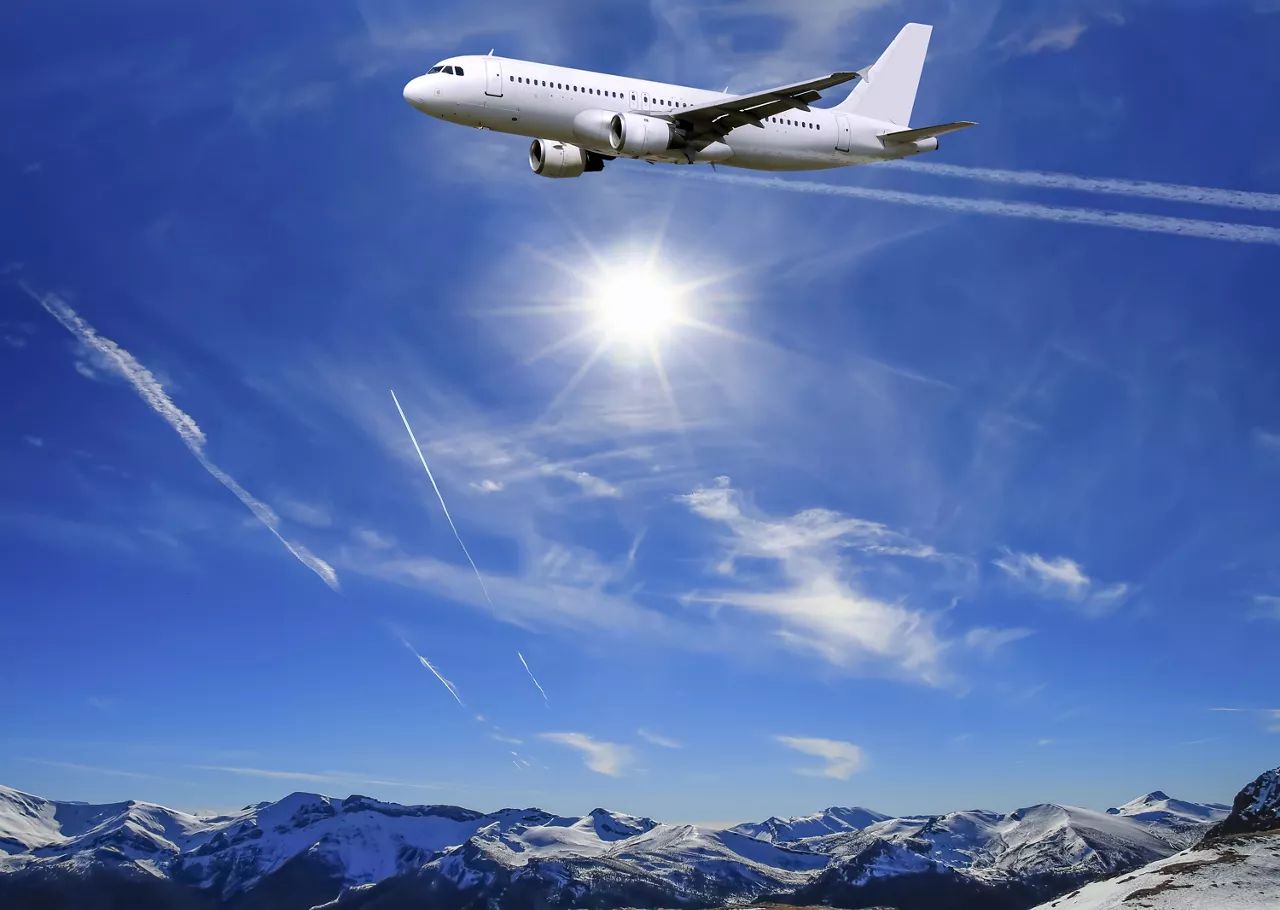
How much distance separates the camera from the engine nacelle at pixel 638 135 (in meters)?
81.4

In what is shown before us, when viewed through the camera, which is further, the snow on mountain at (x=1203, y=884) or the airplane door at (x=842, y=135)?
the snow on mountain at (x=1203, y=884)

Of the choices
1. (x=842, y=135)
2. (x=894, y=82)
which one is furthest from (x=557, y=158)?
(x=894, y=82)

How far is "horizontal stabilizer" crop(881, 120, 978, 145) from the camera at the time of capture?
89275 mm

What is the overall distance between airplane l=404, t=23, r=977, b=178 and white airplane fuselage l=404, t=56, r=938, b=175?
8cm

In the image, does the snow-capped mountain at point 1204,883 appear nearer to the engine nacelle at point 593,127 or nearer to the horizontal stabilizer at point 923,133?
the horizontal stabilizer at point 923,133

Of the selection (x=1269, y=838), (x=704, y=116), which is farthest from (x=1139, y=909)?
(x=704, y=116)

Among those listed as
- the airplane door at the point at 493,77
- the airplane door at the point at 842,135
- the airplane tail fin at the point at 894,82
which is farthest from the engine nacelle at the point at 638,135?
the airplane tail fin at the point at 894,82

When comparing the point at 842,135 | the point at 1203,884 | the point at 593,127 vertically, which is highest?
the point at 842,135

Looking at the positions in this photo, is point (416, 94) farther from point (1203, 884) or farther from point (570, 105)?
point (1203, 884)

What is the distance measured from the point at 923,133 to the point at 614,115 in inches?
1144

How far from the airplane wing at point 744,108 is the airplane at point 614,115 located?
78 millimetres

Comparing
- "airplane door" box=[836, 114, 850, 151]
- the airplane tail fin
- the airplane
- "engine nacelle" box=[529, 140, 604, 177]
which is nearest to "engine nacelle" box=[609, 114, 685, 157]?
the airplane

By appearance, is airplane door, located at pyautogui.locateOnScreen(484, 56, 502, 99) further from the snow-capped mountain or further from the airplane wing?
the snow-capped mountain

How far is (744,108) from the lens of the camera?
3228 inches
